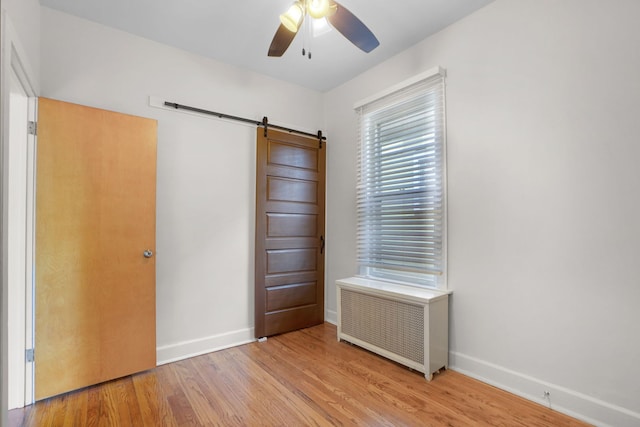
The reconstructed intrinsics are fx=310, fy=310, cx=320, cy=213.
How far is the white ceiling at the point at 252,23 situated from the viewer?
2.36m

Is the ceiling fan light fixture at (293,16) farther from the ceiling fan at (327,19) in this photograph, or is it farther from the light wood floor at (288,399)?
the light wood floor at (288,399)

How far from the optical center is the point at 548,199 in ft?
6.84

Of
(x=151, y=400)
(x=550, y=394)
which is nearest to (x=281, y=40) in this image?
(x=151, y=400)

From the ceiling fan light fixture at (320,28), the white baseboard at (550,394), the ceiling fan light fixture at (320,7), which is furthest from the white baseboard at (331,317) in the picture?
the ceiling fan light fixture at (320,7)

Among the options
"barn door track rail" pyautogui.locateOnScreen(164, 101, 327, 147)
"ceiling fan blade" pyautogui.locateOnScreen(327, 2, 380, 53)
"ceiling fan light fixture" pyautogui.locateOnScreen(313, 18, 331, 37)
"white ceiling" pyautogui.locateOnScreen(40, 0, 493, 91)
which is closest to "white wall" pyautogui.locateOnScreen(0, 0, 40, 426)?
"white ceiling" pyautogui.locateOnScreen(40, 0, 493, 91)

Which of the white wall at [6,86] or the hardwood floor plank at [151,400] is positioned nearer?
the white wall at [6,86]

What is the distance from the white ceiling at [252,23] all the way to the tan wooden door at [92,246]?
2.63ft

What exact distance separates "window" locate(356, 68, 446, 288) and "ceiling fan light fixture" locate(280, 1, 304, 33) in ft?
4.54

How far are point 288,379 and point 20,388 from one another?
1.81 metres

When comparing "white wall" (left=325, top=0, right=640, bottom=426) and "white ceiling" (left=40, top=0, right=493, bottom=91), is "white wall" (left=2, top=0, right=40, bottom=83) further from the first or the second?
"white wall" (left=325, top=0, right=640, bottom=426)

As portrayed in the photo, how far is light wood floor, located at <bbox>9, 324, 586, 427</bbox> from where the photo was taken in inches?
76.5

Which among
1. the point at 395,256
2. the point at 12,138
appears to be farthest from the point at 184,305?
the point at 395,256

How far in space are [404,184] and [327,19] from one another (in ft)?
5.35

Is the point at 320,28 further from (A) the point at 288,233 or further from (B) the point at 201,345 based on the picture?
(B) the point at 201,345
